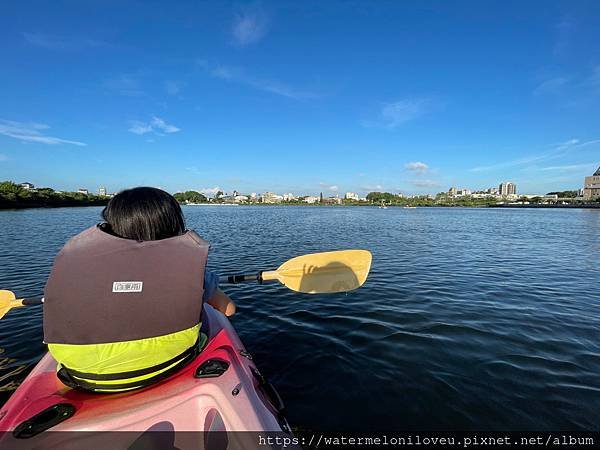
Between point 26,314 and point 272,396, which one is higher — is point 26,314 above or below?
below

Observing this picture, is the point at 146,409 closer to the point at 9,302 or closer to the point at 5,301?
the point at 9,302

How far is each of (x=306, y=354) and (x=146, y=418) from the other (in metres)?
3.42

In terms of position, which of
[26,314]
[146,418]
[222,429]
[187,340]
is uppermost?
[187,340]

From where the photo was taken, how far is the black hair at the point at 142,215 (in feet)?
7.97

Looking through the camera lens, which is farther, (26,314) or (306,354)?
(26,314)

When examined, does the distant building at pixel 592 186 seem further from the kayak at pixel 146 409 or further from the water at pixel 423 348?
the kayak at pixel 146 409

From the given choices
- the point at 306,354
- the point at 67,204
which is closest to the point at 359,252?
the point at 306,354

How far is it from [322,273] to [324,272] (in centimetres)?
5

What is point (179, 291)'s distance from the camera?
2279 millimetres

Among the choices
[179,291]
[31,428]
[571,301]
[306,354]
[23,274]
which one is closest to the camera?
[31,428]

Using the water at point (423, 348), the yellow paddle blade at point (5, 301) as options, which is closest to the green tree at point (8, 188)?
the water at point (423, 348)

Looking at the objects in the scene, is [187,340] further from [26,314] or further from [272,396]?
[26,314]

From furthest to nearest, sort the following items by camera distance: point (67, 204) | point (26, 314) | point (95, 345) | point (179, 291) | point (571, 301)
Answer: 1. point (67, 204)
2. point (571, 301)
3. point (26, 314)
4. point (179, 291)
5. point (95, 345)

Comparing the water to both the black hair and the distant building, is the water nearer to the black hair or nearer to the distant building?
the black hair
